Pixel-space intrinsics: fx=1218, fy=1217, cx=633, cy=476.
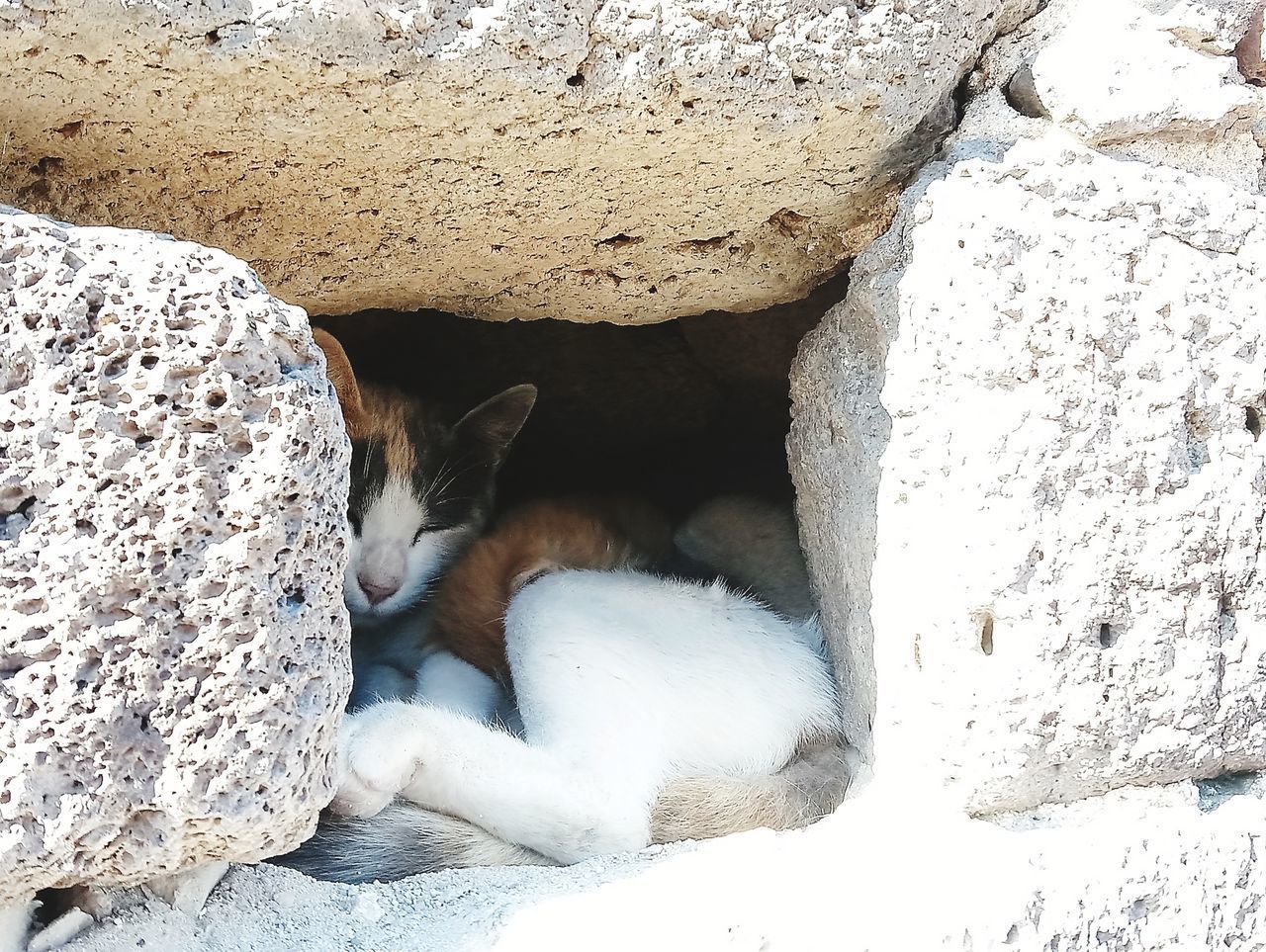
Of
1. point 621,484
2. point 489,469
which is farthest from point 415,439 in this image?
point 621,484

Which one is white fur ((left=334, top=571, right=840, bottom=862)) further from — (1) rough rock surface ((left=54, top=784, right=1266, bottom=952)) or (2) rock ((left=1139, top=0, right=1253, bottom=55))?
(2) rock ((left=1139, top=0, right=1253, bottom=55))

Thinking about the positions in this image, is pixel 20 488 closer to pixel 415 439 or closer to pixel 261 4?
pixel 261 4

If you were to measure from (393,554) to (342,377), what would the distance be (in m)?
0.37

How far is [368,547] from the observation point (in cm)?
191

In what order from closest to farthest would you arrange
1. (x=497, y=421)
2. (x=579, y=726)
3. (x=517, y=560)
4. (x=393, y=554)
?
(x=579, y=726)
(x=517, y=560)
(x=393, y=554)
(x=497, y=421)

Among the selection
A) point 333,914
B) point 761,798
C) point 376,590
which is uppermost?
point 333,914

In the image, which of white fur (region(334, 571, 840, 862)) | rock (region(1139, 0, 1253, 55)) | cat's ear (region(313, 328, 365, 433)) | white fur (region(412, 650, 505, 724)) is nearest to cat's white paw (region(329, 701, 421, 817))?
white fur (region(334, 571, 840, 862))

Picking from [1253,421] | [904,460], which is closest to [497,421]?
[904,460]

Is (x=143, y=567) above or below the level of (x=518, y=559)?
above

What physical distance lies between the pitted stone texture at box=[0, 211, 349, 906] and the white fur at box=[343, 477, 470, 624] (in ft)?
3.06

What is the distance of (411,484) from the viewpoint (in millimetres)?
2014

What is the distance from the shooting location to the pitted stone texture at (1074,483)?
44.4 inches

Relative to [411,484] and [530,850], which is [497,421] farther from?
[530,850]

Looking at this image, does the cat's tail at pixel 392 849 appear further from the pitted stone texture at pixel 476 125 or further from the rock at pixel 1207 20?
the rock at pixel 1207 20
